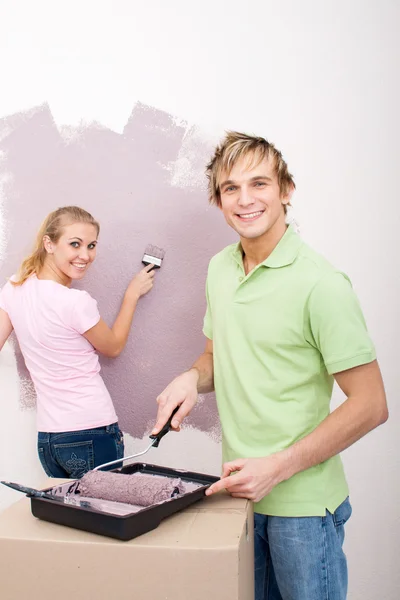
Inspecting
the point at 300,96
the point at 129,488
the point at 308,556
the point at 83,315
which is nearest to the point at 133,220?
the point at 83,315

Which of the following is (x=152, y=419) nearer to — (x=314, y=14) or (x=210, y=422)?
(x=210, y=422)

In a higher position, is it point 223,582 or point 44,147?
point 44,147

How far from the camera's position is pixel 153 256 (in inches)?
65.7

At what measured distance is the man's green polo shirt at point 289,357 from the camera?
1011 millimetres

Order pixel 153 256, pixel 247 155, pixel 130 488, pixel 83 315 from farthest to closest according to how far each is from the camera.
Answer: pixel 153 256
pixel 83 315
pixel 247 155
pixel 130 488

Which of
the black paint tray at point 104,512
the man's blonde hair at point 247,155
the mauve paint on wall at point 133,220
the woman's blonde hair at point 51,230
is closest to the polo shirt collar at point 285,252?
the man's blonde hair at point 247,155

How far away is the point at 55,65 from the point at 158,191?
19.2 inches

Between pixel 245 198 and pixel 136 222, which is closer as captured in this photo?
pixel 245 198

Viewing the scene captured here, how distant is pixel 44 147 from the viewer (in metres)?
1.71

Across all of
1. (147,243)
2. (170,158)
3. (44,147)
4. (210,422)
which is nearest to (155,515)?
(210,422)

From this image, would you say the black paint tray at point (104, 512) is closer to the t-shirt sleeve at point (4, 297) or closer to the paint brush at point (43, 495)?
the paint brush at point (43, 495)

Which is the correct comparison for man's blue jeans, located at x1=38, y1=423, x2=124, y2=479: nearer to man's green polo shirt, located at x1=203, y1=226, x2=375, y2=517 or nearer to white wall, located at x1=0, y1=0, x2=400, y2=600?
white wall, located at x1=0, y1=0, x2=400, y2=600

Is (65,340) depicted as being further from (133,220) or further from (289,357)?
(289,357)

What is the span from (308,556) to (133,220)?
1.03 m
